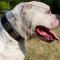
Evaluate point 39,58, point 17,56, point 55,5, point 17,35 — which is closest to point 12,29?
point 17,35

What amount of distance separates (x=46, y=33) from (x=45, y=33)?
2cm

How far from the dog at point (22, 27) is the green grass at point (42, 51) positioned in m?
1.68

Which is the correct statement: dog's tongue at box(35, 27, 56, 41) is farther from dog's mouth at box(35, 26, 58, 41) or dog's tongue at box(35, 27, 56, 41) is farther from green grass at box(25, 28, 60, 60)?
green grass at box(25, 28, 60, 60)

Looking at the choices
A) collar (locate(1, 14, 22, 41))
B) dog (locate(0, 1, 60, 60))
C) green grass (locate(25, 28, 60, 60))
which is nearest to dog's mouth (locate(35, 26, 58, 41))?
dog (locate(0, 1, 60, 60))

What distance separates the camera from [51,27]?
4.16m

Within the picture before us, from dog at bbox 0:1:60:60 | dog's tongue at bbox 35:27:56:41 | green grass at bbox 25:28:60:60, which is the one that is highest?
dog at bbox 0:1:60:60

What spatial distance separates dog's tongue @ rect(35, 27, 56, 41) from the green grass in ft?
5.37

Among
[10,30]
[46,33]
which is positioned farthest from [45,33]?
[10,30]

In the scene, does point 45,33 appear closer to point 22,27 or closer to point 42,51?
point 22,27

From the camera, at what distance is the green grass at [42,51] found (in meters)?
6.10

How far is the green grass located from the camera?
20.0 feet

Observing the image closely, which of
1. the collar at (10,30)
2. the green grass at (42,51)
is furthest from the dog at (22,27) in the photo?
the green grass at (42,51)

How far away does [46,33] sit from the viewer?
4.19 metres

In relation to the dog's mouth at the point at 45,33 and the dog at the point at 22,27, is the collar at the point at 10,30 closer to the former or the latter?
the dog at the point at 22,27
